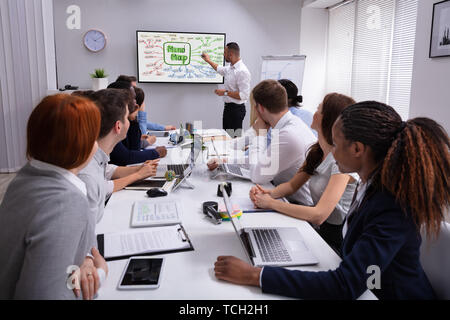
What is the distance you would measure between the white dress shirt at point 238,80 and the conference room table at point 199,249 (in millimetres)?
3283

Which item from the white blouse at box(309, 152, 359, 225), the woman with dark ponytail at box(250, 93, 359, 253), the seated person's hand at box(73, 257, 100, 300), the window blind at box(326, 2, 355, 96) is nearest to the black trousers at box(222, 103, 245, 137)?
the window blind at box(326, 2, 355, 96)

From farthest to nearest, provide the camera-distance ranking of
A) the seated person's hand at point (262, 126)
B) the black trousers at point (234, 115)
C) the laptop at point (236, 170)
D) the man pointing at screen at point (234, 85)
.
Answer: the black trousers at point (234, 115), the man pointing at screen at point (234, 85), the seated person's hand at point (262, 126), the laptop at point (236, 170)

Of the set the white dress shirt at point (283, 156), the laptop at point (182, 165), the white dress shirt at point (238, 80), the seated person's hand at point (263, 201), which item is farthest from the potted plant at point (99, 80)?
the seated person's hand at point (263, 201)

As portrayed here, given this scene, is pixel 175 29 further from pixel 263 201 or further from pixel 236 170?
pixel 263 201

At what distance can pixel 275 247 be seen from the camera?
1.33 m

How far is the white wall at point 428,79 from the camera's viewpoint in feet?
10.5

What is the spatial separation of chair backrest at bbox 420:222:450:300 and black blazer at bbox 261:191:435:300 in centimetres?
9

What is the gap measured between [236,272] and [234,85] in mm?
4512

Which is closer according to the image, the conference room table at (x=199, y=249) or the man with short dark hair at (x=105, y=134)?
the conference room table at (x=199, y=249)

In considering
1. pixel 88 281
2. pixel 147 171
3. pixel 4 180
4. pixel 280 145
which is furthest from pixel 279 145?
pixel 4 180

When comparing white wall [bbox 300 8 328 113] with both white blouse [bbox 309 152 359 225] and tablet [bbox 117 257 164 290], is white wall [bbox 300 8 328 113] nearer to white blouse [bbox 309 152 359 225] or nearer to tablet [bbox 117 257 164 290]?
white blouse [bbox 309 152 359 225]

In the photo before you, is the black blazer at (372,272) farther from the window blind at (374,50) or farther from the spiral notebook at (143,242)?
the window blind at (374,50)
